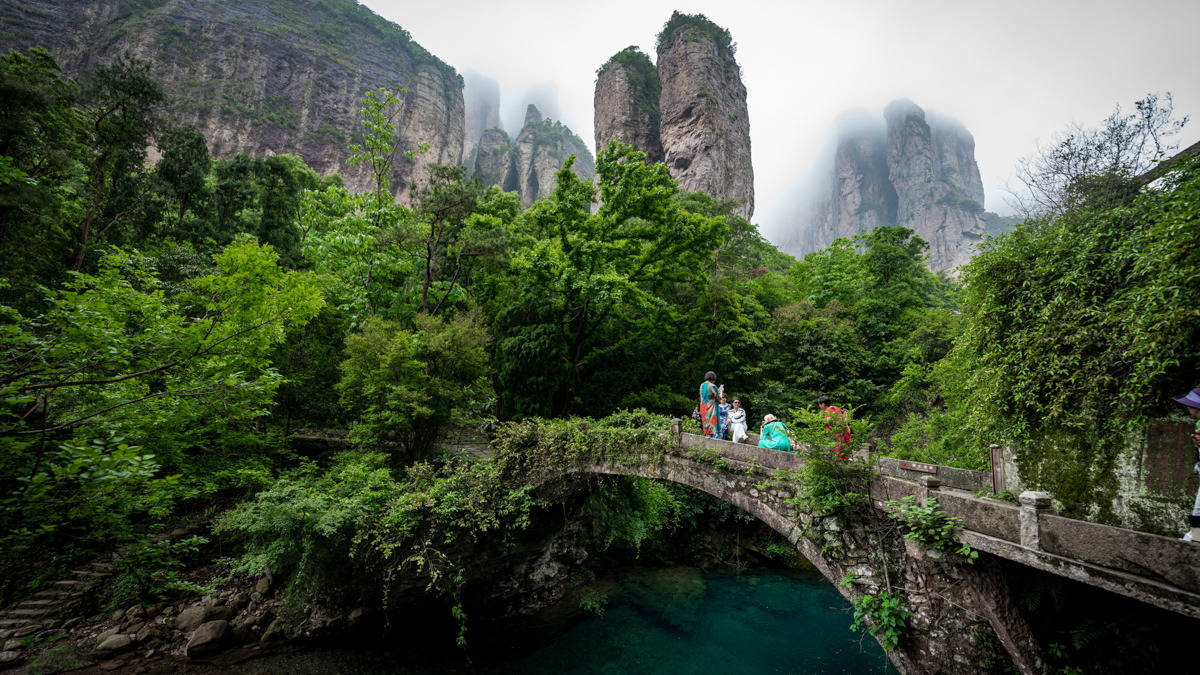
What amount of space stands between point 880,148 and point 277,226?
93.1 meters

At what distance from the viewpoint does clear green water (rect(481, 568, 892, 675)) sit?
8.60m

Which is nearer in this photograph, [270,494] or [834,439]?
[834,439]

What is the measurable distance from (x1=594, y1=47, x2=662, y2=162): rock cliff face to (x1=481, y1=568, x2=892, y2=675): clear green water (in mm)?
32758

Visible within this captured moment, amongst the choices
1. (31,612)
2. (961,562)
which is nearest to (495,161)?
(31,612)

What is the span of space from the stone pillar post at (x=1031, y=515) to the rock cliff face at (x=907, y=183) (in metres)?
70.8

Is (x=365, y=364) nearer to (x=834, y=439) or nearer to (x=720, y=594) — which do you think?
(x=834, y=439)

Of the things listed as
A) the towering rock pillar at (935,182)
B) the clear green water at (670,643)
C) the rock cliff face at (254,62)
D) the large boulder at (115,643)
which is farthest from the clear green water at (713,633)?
the towering rock pillar at (935,182)

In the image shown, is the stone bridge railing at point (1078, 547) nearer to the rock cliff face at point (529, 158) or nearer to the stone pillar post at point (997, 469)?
the stone pillar post at point (997, 469)

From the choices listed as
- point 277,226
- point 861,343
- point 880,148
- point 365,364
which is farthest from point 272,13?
point 880,148

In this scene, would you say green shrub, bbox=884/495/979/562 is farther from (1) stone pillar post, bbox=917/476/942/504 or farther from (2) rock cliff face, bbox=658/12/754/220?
(2) rock cliff face, bbox=658/12/754/220

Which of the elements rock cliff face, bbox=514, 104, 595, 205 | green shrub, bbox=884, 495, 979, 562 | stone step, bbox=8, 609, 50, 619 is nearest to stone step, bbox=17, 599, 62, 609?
stone step, bbox=8, 609, 50, 619

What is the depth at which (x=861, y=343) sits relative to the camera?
15.7 meters

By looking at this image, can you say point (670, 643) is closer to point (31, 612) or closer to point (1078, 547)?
point (1078, 547)

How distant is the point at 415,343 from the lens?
10.1 m
